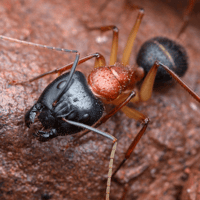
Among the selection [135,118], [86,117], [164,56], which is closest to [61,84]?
[86,117]

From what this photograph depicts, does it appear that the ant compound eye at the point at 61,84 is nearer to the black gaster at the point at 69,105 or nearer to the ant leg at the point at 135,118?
the black gaster at the point at 69,105

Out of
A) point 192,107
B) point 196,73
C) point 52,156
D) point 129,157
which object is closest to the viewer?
point 52,156

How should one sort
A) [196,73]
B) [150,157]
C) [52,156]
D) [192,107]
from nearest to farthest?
[52,156], [150,157], [192,107], [196,73]

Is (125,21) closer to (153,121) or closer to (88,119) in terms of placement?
(153,121)

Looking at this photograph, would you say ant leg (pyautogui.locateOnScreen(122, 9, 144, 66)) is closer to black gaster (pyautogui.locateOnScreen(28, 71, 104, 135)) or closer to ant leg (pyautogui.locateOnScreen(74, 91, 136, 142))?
ant leg (pyautogui.locateOnScreen(74, 91, 136, 142))

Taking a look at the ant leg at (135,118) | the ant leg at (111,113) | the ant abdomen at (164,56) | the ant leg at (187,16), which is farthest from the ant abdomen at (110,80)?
the ant leg at (187,16)

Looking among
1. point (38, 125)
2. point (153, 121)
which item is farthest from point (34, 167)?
point (153, 121)

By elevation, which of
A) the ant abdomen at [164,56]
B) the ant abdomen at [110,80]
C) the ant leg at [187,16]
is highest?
the ant leg at [187,16]

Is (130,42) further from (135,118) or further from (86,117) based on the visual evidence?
(86,117)
